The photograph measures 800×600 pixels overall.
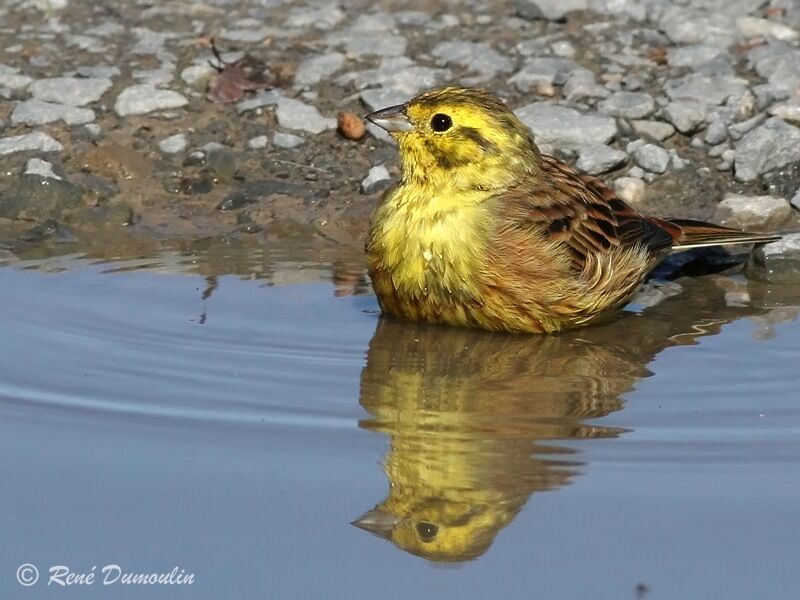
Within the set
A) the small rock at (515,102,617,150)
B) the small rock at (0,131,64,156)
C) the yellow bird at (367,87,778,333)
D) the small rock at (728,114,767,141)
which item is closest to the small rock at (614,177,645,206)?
the small rock at (515,102,617,150)

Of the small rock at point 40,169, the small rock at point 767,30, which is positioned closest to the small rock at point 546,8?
the small rock at point 767,30

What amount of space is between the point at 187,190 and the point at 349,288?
1.18m

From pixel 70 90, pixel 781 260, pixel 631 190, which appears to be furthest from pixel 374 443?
pixel 70 90

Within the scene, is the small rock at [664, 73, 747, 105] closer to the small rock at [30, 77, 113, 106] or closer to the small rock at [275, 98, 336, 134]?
the small rock at [275, 98, 336, 134]

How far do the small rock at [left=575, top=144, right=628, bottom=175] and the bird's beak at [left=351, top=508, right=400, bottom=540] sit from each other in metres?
3.68

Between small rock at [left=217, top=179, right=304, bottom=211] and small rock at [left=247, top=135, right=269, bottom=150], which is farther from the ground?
small rock at [left=247, top=135, right=269, bottom=150]

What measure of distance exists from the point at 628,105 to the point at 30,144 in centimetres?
278

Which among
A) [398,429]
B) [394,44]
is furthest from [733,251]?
[398,429]

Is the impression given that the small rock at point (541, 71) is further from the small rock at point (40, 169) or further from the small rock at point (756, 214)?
the small rock at point (40, 169)

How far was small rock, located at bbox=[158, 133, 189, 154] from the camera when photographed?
7.47 meters

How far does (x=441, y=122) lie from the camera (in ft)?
19.8

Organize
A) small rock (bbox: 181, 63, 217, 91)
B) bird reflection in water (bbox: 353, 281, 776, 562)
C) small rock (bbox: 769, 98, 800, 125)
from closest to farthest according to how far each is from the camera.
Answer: bird reflection in water (bbox: 353, 281, 776, 562), small rock (bbox: 769, 98, 800, 125), small rock (bbox: 181, 63, 217, 91)

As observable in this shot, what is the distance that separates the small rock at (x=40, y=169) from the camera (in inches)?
281

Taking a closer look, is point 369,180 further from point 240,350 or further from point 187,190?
point 240,350
